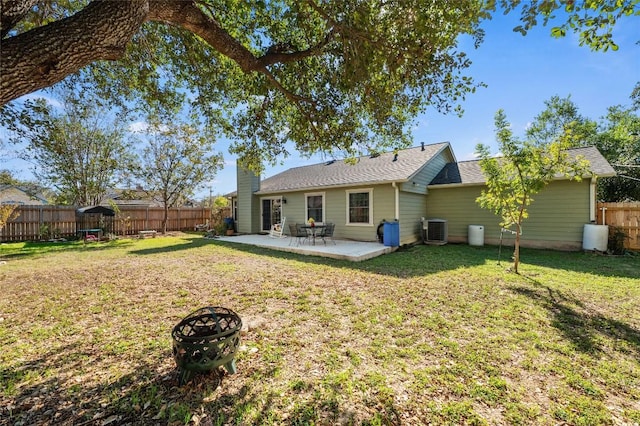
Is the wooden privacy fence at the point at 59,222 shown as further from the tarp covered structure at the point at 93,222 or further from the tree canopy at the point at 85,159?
the tree canopy at the point at 85,159

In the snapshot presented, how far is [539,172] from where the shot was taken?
550 centimetres

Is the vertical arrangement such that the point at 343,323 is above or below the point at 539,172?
below

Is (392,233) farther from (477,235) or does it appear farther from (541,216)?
(541,216)

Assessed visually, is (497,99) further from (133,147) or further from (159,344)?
(133,147)

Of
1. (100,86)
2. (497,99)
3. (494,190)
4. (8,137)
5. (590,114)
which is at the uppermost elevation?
(590,114)

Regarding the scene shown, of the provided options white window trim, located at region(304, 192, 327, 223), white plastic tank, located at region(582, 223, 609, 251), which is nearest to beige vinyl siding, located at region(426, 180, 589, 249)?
white plastic tank, located at region(582, 223, 609, 251)

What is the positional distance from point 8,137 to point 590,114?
3268 centimetres

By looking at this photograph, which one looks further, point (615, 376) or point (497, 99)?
point (497, 99)

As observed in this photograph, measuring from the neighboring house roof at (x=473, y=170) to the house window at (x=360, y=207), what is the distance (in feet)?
10.4

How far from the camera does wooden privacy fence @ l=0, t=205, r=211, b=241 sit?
12188 millimetres

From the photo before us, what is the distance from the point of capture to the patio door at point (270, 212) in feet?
44.3

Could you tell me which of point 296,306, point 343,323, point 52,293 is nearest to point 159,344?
point 296,306

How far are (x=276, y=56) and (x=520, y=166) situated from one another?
209 inches

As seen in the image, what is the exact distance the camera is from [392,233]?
9.14 metres
